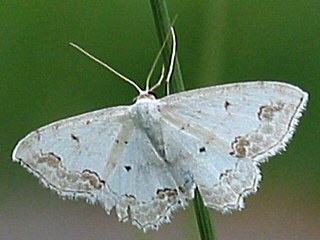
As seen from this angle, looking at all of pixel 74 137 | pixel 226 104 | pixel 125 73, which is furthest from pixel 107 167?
pixel 125 73

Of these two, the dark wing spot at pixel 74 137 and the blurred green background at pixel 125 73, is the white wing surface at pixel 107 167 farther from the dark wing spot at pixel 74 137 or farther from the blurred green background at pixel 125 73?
the blurred green background at pixel 125 73

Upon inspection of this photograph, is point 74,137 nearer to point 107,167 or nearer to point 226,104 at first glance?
point 107,167

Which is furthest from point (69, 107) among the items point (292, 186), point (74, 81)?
point (292, 186)

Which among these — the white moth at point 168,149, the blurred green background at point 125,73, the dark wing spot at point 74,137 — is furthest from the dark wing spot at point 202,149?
the blurred green background at point 125,73

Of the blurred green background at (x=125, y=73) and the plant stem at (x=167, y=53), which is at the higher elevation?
the blurred green background at (x=125, y=73)

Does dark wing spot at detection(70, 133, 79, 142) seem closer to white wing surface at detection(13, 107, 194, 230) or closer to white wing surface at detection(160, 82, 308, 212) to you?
white wing surface at detection(13, 107, 194, 230)

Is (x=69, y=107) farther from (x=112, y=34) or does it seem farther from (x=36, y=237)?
(x=36, y=237)
